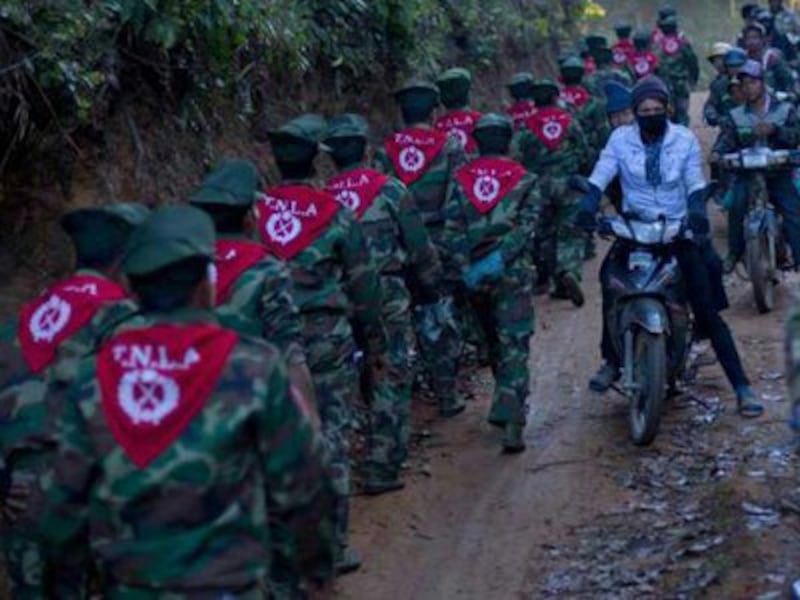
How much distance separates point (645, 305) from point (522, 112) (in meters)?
5.49

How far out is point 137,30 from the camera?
27.6 ft

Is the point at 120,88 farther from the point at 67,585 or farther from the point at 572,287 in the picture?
the point at 572,287

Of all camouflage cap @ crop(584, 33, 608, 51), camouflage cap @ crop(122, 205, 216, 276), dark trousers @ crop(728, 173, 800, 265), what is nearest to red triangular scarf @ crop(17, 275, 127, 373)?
camouflage cap @ crop(122, 205, 216, 276)

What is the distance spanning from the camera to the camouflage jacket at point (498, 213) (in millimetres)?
9266

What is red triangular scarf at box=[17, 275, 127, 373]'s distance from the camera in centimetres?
529

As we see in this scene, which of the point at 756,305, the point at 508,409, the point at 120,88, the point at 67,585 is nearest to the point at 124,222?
the point at 67,585

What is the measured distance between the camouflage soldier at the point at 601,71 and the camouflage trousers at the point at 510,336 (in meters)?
7.50

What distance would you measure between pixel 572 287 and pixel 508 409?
4.23 m

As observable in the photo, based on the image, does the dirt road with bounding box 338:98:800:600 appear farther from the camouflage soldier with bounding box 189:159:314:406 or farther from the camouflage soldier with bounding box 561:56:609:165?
the camouflage soldier with bounding box 561:56:609:165

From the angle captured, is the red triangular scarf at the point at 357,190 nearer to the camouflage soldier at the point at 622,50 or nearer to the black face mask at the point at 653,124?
the black face mask at the point at 653,124

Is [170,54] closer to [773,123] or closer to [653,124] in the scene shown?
[653,124]

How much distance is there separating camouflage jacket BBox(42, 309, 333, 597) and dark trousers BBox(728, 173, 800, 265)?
27.0ft

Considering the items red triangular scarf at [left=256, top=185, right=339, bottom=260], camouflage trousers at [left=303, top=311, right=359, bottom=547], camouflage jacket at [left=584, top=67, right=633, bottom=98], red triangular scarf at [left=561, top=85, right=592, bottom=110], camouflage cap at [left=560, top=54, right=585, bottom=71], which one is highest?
camouflage cap at [left=560, top=54, right=585, bottom=71]

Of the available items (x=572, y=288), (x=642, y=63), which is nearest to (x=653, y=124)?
(x=572, y=288)
